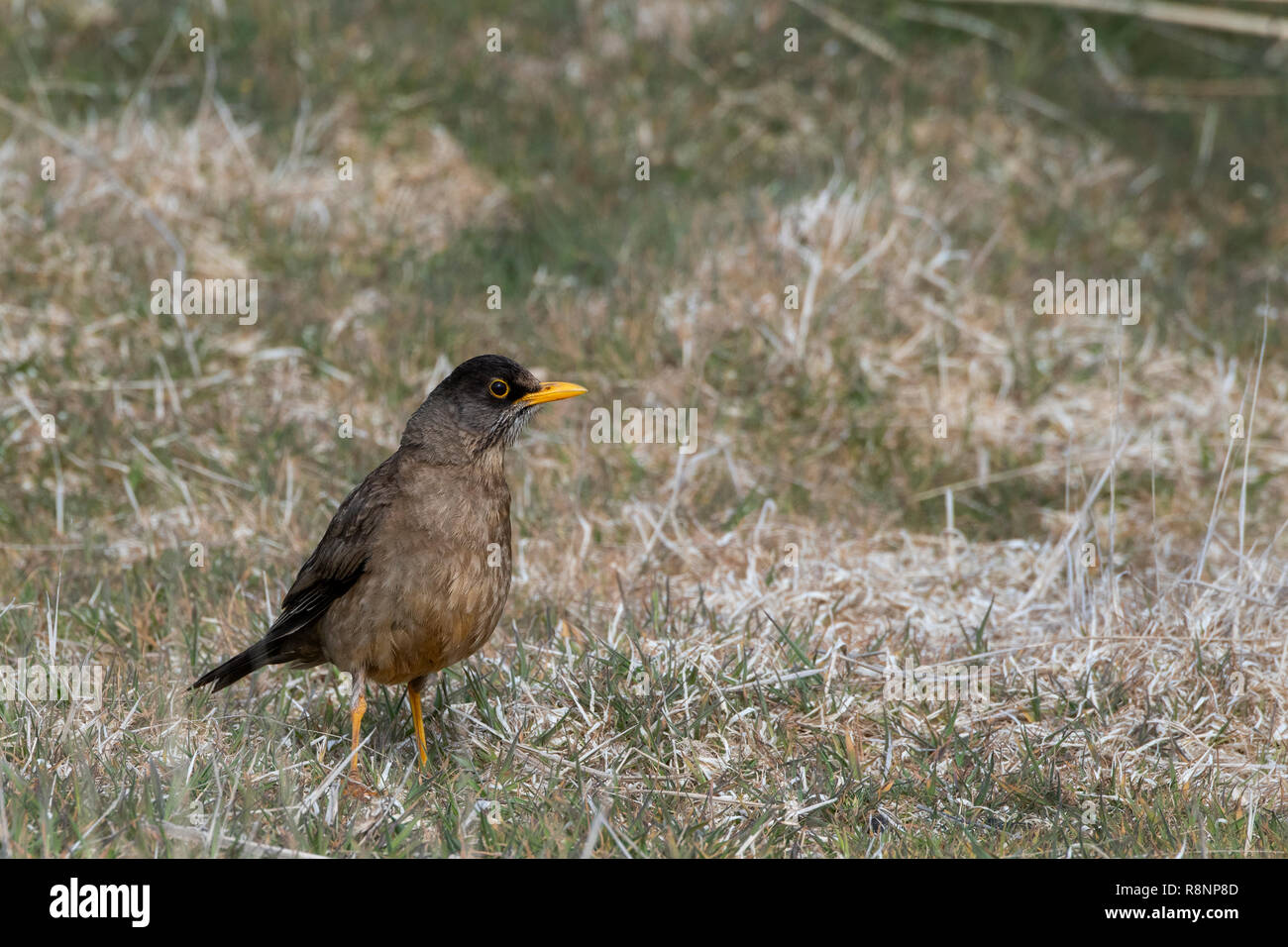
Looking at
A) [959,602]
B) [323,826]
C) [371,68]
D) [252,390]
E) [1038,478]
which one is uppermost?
[371,68]

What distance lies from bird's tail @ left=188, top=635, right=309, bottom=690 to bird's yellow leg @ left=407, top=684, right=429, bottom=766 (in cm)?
42

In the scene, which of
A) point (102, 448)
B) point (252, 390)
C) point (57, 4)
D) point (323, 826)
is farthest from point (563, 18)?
point (323, 826)

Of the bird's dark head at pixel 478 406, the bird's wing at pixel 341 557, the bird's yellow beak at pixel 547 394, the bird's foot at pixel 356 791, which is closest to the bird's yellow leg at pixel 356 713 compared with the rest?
the bird's foot at pixel 356 791

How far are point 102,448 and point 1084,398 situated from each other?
5.46 meters

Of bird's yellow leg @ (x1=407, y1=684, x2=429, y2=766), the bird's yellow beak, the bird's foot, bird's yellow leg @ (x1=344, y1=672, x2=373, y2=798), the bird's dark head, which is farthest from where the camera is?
the bird's yellow beak

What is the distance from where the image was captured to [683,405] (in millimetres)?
8102

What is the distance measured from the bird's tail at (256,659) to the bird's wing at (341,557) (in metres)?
0.05

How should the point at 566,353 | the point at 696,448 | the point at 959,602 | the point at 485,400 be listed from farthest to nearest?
1. the point at 566,353
2. the point at 696,448
3. the point at 959,602
4. the point at 485,400

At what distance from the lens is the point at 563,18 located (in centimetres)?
1109

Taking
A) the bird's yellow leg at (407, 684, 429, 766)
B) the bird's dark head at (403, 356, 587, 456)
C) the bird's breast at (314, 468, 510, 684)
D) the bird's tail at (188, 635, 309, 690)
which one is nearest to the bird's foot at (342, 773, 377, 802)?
the bird's yellow leg at (407, 684, 429, 766)

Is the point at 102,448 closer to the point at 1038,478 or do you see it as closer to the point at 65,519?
the point at 65,519

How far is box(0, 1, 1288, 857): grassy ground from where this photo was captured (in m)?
4.90

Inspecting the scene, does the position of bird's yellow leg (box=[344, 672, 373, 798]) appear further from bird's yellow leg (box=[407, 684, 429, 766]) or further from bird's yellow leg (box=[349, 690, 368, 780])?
bird's yellow leg (box=[407, 684, 429, 766])

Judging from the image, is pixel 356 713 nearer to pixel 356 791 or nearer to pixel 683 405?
pixel 356 791
